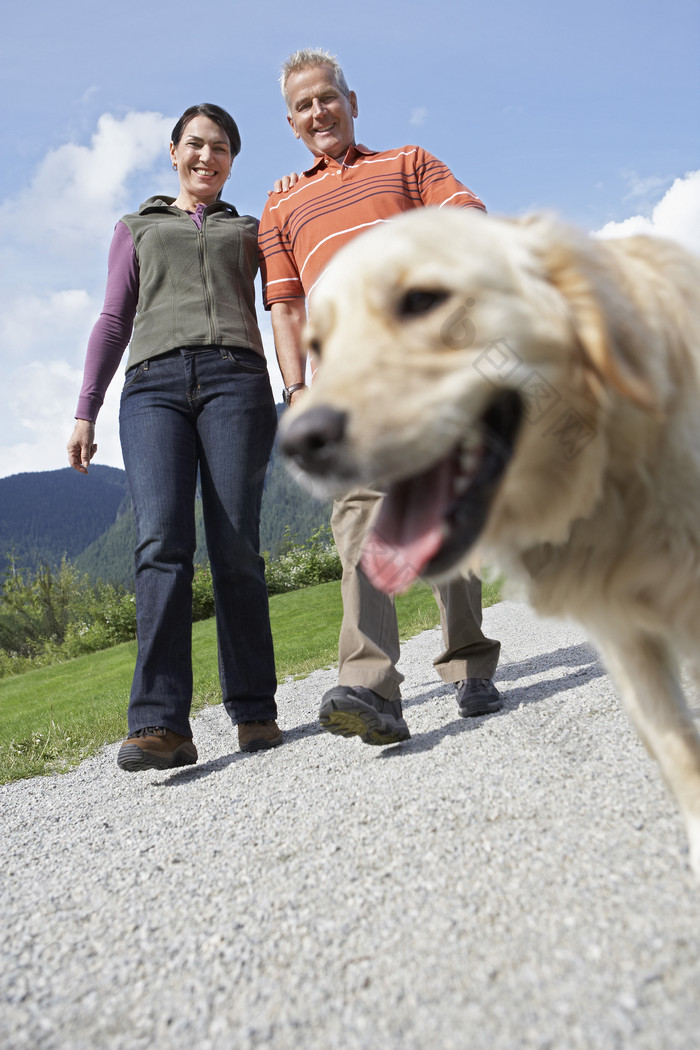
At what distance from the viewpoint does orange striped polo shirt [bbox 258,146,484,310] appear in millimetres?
3592

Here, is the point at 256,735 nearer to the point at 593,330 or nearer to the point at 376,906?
the point at 376,906

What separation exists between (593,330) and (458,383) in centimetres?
34

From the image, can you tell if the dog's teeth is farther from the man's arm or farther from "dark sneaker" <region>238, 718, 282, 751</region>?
"dark sneaker" <region>238, 718, 282, 751</region>

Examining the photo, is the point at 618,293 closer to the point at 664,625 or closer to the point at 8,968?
the point at 664,625

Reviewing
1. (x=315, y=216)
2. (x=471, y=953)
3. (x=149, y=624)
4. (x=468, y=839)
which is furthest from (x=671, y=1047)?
(x=315, y=216)

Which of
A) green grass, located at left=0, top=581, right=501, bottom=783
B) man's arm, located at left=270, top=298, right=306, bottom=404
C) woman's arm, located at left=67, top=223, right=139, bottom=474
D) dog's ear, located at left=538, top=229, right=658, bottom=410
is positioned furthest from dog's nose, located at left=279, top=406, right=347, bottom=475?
green grass, located at left=0, top=581, right=501, bottom=783

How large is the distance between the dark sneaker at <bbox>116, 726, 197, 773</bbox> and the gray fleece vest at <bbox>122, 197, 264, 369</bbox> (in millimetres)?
2025

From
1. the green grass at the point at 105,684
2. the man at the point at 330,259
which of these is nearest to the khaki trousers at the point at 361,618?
the man at the point at 330,259

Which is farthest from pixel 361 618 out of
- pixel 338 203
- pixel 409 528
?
pixel 338 203

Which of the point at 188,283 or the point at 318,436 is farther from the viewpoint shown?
the point at 188,283

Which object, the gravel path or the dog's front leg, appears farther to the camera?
the dog's front leg

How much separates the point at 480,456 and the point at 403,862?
4.64 ft

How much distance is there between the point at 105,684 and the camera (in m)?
13.5

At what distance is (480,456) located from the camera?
1.75m
